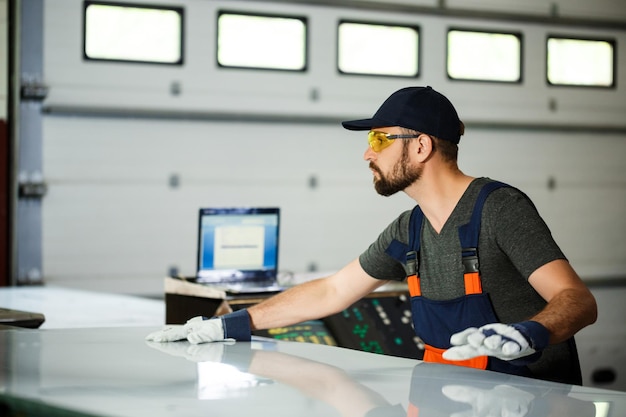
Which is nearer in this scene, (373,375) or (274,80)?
(373,375)

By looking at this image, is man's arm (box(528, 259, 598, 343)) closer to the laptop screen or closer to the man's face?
the man's face

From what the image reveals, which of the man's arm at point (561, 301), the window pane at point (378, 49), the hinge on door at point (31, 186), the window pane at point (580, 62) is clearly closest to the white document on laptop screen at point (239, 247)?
the man's arm at point (561, 301)

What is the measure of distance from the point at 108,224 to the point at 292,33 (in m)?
1.79

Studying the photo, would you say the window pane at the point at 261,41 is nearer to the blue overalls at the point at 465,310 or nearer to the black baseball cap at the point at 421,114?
the black baseball cap at the point at 421,114

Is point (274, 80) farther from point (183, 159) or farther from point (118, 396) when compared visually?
point (118, 396)

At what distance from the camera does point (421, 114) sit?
9.29 ft

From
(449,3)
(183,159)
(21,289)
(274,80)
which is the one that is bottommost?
(21,289)

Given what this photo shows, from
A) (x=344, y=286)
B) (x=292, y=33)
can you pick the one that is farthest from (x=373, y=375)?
(x=292, y=33)

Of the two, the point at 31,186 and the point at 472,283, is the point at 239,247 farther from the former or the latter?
the point at 31,186

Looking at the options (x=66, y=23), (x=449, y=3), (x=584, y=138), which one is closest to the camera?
(x=66, y=23)

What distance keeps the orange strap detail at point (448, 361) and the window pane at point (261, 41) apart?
13.0 ft

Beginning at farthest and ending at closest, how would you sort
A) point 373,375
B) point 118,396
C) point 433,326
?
1. point 433,326
2. point 373,375
3. point 118,396

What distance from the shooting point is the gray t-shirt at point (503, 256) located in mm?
2537

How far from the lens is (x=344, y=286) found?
3.02 meters
